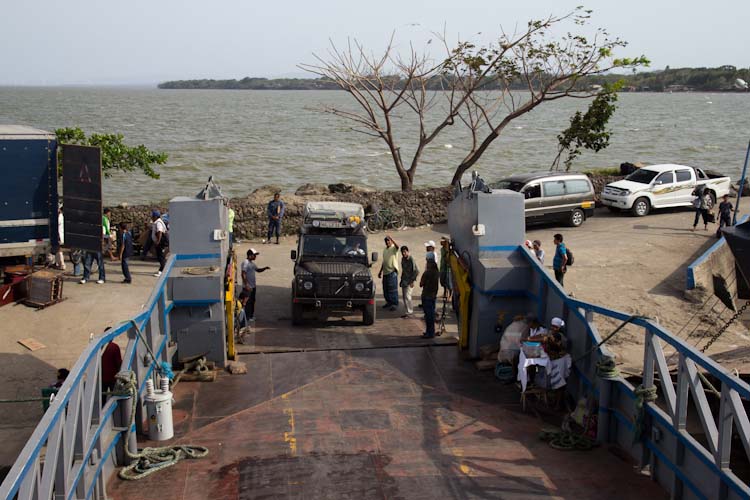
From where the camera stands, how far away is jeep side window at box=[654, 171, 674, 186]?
29409mm

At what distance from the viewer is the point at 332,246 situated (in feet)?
55.0

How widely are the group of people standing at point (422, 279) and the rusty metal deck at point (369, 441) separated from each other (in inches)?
71.7

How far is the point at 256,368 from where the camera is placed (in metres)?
12.5

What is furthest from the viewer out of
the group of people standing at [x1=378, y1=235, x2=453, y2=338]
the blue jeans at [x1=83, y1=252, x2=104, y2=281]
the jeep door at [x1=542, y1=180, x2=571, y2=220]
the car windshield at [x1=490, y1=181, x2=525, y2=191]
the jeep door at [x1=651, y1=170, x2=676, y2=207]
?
the jeep door at [x1=651, y1=170, x2=676, y2=207]

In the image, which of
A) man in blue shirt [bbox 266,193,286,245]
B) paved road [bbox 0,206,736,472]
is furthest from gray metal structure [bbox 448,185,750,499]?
man in blue shirt [bbox 266,193,286,245]

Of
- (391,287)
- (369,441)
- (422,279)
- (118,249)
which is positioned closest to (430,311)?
(422,279)

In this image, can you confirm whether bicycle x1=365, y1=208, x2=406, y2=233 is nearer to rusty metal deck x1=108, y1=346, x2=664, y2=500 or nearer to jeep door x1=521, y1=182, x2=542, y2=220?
jeep door x1=521, y1=182, x2=542, y2=220

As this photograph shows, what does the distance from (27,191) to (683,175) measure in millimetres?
22222

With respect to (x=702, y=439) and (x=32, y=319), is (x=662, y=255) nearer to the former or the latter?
(x=702, y=439)

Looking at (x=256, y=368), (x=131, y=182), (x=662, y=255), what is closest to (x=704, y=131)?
(x=131, y=182)

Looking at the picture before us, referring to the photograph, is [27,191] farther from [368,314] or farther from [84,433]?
[84,433]

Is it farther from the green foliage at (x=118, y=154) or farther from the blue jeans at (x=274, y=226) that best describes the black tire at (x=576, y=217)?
the green foliage at (x=118, y=154)

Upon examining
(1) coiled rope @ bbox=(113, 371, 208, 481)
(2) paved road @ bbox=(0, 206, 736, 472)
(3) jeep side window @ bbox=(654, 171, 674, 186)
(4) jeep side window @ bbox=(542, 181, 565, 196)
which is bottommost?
(2) paved road @ bbox=(0, 206, 736, 472)

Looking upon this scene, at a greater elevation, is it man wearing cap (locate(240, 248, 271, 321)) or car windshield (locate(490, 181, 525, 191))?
car windshield (locate(490, 181, 525, 191))
